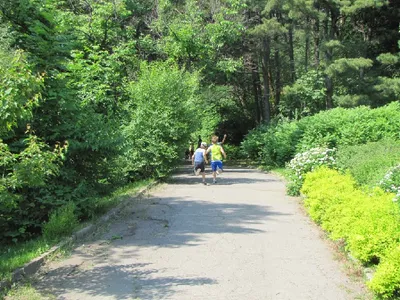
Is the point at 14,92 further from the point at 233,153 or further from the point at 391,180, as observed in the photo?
the point at 233,153

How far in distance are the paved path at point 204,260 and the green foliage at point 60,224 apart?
54cm

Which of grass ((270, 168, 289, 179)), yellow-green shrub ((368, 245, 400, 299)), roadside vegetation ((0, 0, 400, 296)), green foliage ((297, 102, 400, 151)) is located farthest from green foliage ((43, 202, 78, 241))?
grass ((270, 168, 289, 179))

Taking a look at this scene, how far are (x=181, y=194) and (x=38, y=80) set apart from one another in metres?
9.46

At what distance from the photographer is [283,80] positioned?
44.5 metres

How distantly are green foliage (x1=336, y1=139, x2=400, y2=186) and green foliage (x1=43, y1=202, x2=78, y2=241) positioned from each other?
20.2 ft

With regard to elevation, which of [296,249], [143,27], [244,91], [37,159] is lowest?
[296,249]

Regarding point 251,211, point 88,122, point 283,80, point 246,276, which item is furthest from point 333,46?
point 246,276

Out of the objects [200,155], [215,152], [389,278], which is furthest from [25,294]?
[215,152]

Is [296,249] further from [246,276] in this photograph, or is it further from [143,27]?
[143,27]

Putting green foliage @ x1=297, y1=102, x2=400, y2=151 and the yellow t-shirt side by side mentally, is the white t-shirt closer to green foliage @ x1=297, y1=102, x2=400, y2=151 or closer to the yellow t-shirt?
the yellow t-shirt

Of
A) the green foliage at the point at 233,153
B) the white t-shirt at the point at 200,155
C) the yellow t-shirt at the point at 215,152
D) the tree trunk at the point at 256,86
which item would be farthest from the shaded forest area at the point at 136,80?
the green foliage at the point at 233,153

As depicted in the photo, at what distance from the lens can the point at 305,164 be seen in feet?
45.3

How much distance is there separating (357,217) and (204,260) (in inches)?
95.5

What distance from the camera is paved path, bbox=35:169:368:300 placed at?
5.89 metres
